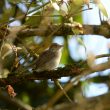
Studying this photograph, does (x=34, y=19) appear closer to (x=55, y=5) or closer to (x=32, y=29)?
(x=55, y=5)

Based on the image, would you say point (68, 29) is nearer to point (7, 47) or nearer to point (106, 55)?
point (7, 47)

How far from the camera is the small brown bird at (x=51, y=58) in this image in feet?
12.0

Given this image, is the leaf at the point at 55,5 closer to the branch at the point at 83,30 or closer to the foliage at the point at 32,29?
the foliage at the point at 32,29

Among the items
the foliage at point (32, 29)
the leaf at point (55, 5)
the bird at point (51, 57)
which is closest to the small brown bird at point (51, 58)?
the bird at point (51, 57)

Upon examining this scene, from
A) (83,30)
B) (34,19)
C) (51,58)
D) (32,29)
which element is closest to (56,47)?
(51,58)

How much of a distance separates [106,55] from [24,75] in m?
0.51

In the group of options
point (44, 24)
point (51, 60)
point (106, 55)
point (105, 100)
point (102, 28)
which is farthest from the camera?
point (51, 60)

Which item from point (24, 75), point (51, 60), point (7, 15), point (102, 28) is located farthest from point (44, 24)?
point (51, 60)

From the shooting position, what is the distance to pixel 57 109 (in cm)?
98

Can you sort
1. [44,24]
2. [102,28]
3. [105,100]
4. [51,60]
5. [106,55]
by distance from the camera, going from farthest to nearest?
[51,60]
[102,28]
[106,55]
[44,24]
[105,100]

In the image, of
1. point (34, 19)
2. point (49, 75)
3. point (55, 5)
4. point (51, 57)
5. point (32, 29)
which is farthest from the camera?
point (51, 57)

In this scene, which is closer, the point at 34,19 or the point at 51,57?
the point at 34,19

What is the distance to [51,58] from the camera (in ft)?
13.4

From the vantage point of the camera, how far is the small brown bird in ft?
12.0
